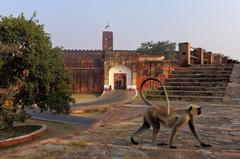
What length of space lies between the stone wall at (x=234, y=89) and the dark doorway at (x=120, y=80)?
2548 cm

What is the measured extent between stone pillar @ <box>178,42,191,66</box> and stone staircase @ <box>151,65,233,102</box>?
1.42 feet

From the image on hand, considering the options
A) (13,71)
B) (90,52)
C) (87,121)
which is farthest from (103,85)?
(13,71)

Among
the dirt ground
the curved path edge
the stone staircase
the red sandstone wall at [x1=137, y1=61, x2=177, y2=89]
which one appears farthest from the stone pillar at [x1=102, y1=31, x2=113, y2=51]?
the dirt ground

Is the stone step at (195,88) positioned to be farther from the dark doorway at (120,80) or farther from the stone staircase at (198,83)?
the dark doorway at (120,80)

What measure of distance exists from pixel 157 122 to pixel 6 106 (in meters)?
11.4

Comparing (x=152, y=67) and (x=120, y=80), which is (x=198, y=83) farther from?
(x=120, y=80)

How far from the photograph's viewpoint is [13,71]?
1517cm

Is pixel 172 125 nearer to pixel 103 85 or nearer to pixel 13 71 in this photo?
pixel 13 71

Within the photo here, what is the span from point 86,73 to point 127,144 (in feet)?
115

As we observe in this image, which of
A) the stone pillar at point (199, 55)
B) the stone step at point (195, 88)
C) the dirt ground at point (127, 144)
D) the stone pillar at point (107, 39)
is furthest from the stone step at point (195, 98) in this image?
the stone pillar at point (107, 39)

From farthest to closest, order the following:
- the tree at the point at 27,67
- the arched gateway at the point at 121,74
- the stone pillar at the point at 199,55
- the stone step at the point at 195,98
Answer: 1. the arched gateway at the point at 121,74
2. the stone pillar at the point at 199,55
3. the tree at the point at 27,67
4. the stone step at the point at 195,98

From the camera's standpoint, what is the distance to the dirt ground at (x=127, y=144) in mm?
4586

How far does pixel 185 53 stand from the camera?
15.4 metres

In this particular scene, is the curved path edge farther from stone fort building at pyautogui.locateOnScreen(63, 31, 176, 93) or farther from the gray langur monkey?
stone fort building at pyautogui.locateOnScreen(63, 31, 176, 93)
